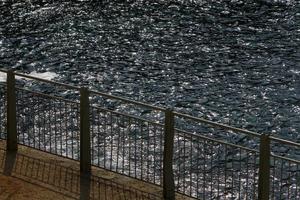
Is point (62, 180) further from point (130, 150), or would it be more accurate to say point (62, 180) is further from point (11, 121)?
point (130, 150)

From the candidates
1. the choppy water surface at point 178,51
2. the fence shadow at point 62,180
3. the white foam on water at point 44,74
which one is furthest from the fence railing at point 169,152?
the white foam on water at point 44,74

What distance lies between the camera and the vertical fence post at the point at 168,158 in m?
11.9

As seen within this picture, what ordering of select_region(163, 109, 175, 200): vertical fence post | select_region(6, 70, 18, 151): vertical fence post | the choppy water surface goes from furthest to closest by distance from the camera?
the choppy water surface → select_region(6, 70, 18, 151): vertical fence post → select_region(163, 109, 175, 200): vertical fence post

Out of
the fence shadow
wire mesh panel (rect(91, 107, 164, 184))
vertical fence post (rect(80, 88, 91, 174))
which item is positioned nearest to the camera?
the fence shadow

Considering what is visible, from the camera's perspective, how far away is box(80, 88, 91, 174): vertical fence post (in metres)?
12.8

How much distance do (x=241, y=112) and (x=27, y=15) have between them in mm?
18180

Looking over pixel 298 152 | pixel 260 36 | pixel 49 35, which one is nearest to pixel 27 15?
pixel 49 35

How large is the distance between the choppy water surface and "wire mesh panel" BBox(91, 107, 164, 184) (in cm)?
534

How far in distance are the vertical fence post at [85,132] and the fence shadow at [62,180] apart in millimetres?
209

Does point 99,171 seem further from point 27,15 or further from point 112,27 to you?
point 27,15

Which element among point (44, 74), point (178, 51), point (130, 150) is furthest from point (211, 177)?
point (178, 51)

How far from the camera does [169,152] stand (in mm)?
12008

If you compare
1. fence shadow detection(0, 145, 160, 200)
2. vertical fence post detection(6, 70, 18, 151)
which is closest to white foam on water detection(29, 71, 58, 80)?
vertical fence post detection(6, 70, 18, 151)

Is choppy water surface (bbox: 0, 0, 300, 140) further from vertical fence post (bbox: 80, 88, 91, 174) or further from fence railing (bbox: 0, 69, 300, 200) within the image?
vertical fence post (bbox: 80, 88, 91, 174)
